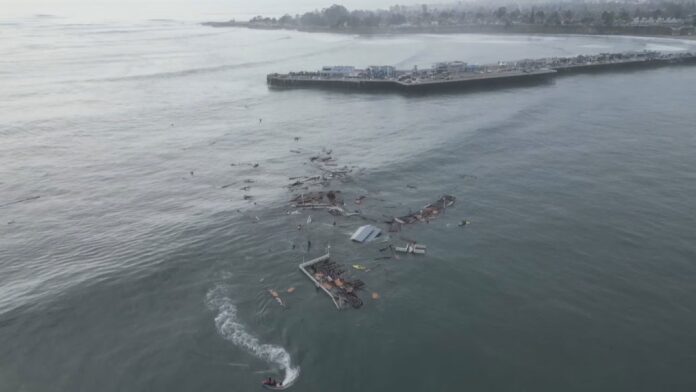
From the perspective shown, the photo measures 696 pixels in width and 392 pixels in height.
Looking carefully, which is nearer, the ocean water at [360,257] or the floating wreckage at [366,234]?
the ocean water at [360,257]

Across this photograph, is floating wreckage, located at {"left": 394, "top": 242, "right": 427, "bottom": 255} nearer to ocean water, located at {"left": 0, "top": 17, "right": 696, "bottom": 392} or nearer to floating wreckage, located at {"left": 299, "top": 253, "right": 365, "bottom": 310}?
ocean water, located at {"left": 0, "top": 17, "right": 696, "bottom": 392}

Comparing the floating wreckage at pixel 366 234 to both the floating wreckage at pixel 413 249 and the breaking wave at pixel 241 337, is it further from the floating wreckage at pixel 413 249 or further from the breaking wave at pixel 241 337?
the breaking wave at pixel 241 337

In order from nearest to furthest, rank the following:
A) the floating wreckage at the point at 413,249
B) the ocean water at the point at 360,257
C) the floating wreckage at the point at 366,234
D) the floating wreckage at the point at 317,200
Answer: the ocean water at the point at 360,257 → the floating wreckage at the point at 413,249 → the floating wreckage at the point at 366,234 → the floating wreckage at the point at 317,200

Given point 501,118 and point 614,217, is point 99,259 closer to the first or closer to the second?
point 614,217

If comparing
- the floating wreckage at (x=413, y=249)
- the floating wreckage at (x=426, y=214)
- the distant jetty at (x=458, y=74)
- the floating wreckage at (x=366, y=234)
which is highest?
the distant jetty at (x=458, y=74)

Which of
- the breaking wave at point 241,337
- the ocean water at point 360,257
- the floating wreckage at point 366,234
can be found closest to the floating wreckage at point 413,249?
the ocean water at point 360,257

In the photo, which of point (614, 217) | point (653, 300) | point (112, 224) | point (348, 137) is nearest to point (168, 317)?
point (112, 224)
